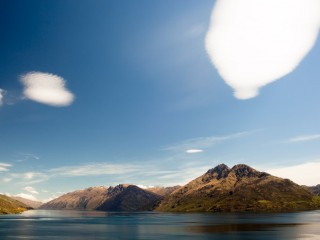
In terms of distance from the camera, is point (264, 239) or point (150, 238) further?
point (150, 238)

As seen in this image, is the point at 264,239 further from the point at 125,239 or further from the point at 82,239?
the point at 82,239

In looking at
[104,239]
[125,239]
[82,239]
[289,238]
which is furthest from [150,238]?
[289,238]

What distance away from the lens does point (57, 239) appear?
427 ft

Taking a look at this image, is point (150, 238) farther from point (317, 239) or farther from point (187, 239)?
point (317, 239)

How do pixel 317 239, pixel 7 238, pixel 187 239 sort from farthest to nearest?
pixel 7 238
pixel 187 239
pixel 317 239

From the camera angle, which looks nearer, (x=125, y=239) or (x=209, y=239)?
(x=209, y=239)

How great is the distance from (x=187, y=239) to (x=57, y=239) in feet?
175

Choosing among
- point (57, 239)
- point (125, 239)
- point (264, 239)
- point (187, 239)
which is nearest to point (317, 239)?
point (264, 239)

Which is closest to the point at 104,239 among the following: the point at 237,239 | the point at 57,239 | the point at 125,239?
the point at 125,239

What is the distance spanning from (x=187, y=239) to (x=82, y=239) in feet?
139

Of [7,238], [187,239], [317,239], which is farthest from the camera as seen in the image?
[7,238]

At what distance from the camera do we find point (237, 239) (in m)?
123

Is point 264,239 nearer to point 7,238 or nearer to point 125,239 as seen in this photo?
point 125,239

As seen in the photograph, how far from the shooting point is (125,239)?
434ft
